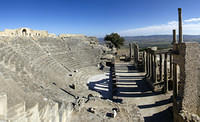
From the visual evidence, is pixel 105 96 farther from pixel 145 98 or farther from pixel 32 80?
pixel 32 80

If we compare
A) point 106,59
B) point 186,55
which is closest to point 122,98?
point 186,55

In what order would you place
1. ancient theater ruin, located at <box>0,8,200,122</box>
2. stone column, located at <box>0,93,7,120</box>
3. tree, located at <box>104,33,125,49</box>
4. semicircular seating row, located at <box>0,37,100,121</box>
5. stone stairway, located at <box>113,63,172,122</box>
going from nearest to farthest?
stone column, located at <box>0,93,7,120</box>
semicircular seating row, located at <box>0,37,100,121</box>
ancient theater ruin, located at <box>0,8,200,122</box>
stone stairway, located at <box>113,63,172,122</box>
tree, located at <box>104,33,125,49</box>

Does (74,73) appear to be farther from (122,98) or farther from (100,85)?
(122,98)

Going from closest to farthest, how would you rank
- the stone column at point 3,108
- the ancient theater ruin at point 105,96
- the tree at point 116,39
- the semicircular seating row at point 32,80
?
the stone column at point 3,108 < the semicircular seating row at point 32,80 < the ancient theater ruin at point 105,96 < the tree at point 116,39

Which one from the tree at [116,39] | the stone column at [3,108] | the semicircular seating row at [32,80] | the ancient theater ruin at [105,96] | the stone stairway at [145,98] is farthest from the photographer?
the tree at [116,39]

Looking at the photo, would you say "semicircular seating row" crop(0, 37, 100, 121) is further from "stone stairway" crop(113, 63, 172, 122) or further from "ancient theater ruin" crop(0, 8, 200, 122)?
"stone stairway" crop(113, 63, 172, 122)

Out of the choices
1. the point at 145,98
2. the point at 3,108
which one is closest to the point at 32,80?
the point at 3,108

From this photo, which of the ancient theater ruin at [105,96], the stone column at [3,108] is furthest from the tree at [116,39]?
the stone column at [3,108]

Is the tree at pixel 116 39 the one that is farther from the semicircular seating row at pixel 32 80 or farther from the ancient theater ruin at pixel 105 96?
the ancient theater ruin at pixel 105 96

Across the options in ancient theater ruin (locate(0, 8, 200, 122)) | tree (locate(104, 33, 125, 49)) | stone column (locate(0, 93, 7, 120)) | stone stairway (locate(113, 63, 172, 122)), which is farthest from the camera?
tree (locate(104, 33, 125, 49))

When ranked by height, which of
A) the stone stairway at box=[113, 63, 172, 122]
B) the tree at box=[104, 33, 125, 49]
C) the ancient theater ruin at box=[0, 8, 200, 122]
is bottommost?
the stone stairway at box=[113, 63, 172, 122]

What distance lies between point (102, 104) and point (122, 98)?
10.0ft

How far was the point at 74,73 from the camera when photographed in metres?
17.6

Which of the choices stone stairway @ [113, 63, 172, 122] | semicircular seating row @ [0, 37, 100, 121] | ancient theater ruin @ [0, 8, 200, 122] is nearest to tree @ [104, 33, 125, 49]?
semicircular seating row @ [0, 37, 100, 121]
